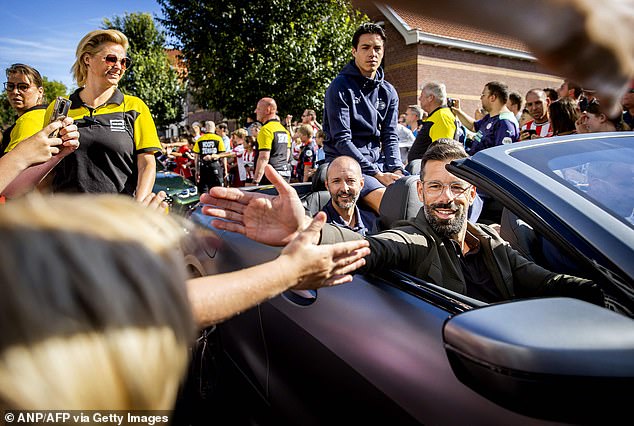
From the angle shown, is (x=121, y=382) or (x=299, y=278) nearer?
(x=121, y=382)

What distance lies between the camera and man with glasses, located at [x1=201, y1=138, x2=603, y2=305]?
1.67 meters

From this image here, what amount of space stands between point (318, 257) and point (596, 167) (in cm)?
103

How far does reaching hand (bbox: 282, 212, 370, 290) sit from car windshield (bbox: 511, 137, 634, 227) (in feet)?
2.11

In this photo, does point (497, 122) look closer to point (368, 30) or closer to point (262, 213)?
point (368, 30)

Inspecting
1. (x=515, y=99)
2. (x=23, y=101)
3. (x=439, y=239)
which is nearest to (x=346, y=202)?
(x=439, y=239)

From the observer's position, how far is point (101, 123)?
9.20ft

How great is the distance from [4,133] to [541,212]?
326 centimetres

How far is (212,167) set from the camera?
9.56m

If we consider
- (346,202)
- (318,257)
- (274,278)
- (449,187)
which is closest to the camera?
(274,278)

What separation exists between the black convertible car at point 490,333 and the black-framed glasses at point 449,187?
261mm

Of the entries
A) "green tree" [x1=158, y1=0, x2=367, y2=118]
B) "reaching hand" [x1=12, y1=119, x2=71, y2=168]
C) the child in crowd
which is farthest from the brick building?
"reaching hand" [x1=12, y1=119, x2=71, y2=168]

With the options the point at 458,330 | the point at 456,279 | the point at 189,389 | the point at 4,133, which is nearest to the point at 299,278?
the point at 458,330

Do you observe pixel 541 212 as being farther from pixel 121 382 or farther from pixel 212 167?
pixel 212 167

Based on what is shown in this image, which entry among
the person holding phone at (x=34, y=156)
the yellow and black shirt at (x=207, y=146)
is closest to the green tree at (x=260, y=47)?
the yellow and black shirt at (x=207, y=146)
